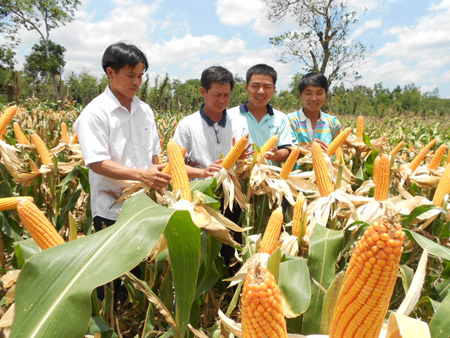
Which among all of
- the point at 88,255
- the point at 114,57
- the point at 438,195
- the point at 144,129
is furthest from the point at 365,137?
the point at 88,255

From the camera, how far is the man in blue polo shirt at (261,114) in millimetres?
3408

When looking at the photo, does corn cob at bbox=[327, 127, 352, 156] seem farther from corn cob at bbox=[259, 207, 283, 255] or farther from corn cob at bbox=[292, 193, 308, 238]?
corn cob at bbox=[259, 207, 283, 255]

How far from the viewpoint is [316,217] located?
6.72 ft

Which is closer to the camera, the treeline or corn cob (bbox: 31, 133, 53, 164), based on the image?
corn cob (bbox: 31, 133, 53, 164)

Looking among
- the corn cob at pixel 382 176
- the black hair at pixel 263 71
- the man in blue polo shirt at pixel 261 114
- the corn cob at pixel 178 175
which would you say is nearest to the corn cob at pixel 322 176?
the corn cob at pixel 382 176

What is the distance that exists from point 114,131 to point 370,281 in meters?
2.20

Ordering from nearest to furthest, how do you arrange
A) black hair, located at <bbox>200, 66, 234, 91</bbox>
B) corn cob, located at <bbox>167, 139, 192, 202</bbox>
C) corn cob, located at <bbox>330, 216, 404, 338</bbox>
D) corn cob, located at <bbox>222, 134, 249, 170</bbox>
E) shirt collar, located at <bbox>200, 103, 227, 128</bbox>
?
corn cob, located at <bbox>330, 216, 404, 338</bbox> < corn cob, located at <bbox>167, 139, 192, 202</bbox> < corn cob, located at <bbox>222, 134, 249, 170</bbox> < black hair, located at <bbox>200, 66, 234, 91</bbox> < shirt collar, located at <bbox>200, 103, 227, 128</bbox>

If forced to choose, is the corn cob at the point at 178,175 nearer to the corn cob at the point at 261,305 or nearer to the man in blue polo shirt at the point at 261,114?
the corn cob at the point at 261,305

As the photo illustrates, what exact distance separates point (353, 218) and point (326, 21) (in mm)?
25415

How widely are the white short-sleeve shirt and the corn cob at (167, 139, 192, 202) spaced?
70cm

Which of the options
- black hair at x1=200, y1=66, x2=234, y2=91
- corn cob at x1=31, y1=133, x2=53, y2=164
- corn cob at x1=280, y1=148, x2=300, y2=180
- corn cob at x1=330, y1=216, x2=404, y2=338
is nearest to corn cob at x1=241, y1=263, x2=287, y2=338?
corn cob at x1=330, y1=216, x2=404, y2=338

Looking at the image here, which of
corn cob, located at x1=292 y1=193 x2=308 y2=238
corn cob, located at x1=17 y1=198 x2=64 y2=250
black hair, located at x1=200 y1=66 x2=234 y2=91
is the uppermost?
black hair, located at x1=200 y1=66 x2=234 y2=91

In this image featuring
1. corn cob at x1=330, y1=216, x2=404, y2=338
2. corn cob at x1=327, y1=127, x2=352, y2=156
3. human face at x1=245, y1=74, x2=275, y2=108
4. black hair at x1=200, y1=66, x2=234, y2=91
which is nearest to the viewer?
corn cob at x1=330, y1=216, x2=404, y2=338

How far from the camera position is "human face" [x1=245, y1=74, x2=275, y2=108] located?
134 inches
